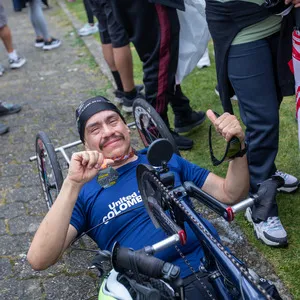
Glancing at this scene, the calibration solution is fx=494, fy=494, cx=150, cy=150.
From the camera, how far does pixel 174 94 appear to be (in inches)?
157

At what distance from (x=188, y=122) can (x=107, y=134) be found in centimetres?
188

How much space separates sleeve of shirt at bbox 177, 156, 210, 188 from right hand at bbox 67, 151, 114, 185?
1.89ft

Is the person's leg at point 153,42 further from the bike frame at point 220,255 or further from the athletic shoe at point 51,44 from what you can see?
the athletic shoe at point 51,44

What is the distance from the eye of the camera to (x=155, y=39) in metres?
3.51

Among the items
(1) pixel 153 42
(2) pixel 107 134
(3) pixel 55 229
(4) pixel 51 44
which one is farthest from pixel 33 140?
(4) pixel 51 44

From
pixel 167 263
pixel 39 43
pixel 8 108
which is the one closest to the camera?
pixel 167 263

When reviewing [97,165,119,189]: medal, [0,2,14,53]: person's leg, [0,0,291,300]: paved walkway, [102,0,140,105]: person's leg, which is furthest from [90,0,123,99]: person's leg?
[97,165,119,189]: medal

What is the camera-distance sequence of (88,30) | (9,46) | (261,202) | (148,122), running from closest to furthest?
(261,202), (148,122), (9,46), (88,30)

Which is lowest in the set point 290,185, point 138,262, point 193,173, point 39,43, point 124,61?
point 39,43

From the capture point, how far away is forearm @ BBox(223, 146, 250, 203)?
2.10 metres

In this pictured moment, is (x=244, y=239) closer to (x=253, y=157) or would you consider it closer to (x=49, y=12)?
(x=253, y=157)

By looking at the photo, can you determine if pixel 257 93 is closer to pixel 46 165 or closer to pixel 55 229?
pixel 55 229

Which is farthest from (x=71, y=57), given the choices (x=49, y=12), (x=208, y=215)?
(x=208, y=215)

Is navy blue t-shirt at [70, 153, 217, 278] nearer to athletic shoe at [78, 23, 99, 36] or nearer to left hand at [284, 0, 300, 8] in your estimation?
left hand at [284, 0, 300, 8]
